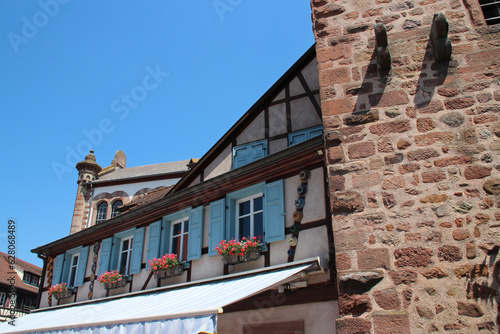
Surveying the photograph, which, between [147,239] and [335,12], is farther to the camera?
[147,239]

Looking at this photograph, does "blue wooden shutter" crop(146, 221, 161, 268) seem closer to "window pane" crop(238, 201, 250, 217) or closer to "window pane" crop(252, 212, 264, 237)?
"window pane" crop(238, 201, 250, 217)

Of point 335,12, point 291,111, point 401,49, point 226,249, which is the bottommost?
point 226,249

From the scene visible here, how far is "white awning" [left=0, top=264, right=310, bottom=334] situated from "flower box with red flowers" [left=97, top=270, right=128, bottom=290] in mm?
1602

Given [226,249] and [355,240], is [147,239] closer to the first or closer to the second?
[226,249]

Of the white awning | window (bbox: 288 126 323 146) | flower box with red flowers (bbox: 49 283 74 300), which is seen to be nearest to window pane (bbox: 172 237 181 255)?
the white awning

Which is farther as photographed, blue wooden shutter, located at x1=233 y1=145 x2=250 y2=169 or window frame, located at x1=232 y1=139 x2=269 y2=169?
blue wooden shutter, located at x1=233 y1=145 x2=250 y2=169

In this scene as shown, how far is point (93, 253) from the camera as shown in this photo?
11016mm

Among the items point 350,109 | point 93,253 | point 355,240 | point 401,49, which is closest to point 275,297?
point 355,240

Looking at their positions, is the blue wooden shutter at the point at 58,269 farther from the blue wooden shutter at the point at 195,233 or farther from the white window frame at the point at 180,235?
the blue wooden shutter at the point at 195,233

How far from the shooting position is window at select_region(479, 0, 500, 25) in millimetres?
4838

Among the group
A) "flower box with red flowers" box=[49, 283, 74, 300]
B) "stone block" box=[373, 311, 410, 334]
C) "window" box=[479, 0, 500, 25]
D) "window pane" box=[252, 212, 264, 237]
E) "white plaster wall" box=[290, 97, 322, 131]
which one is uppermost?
"white plaster wall" box=[290, 97, 322, 131]

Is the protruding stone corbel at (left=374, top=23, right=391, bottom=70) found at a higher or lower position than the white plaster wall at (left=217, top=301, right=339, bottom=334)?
higher

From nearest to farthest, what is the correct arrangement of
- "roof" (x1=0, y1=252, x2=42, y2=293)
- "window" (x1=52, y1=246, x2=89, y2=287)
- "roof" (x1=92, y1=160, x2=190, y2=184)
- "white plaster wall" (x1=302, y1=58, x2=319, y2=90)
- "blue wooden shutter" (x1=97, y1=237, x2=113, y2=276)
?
"white plaster wall" (x1=302, y1=58, x2=319, y2=90) → "blue wooden shutter" (x1=97, y1=237, x2=113, y2=276) → "window" (x1=52, y1=246, x2=89, y2=287) → "roof" (x1=92, y1=160, x2=190, y2=184) → "roof" (x1=0, y1=252, x2=42, y2=293)

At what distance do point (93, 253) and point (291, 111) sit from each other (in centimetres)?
618
